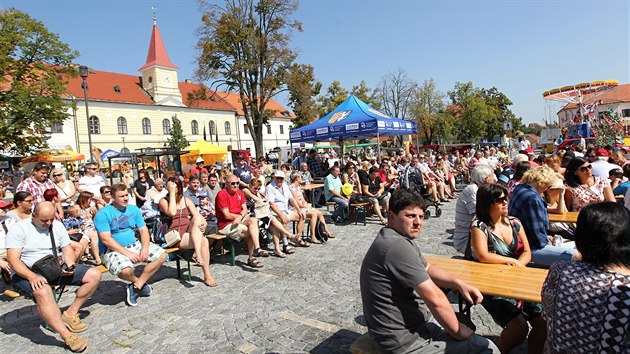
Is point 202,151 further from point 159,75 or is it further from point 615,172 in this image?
point 159,75

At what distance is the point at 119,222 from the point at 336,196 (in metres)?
5.29

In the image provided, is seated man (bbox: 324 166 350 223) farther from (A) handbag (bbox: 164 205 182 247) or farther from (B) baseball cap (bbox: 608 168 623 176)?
(B) baseball cap (bbox: 608 168 623 176)

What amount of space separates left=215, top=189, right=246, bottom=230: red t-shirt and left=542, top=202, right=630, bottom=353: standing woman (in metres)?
4.97

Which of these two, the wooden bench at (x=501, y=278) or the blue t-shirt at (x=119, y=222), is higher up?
the blue t-shirt at (x=119, y=222)

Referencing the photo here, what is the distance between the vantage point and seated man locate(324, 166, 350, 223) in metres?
9.06

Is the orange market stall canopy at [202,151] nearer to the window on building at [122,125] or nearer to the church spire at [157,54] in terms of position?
the window on building at [122,125]

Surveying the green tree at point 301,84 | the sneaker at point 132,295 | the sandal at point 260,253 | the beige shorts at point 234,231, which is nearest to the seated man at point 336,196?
the sandal at point 260,253

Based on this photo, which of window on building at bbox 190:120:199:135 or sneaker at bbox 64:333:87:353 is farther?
window on building at bbox 190:120:199:135

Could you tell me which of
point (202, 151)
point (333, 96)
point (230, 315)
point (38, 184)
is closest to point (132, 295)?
point (230, 315)

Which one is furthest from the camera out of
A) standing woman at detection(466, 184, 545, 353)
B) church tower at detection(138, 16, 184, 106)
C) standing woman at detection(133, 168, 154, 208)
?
church tower at detection(138, 16, 184, 106)

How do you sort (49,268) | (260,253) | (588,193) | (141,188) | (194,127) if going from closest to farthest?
1. (49,268)
2. (588,193)
3. (260,253)
4. (141,188)
5. (194,127)

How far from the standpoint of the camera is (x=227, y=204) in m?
6.20

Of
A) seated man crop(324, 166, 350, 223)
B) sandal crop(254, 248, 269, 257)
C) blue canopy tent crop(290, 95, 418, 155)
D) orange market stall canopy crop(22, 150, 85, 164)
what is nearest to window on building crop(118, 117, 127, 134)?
Answer: orange market stall canopy crop(22, 150, 85, 164)

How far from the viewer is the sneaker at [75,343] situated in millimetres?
3553
